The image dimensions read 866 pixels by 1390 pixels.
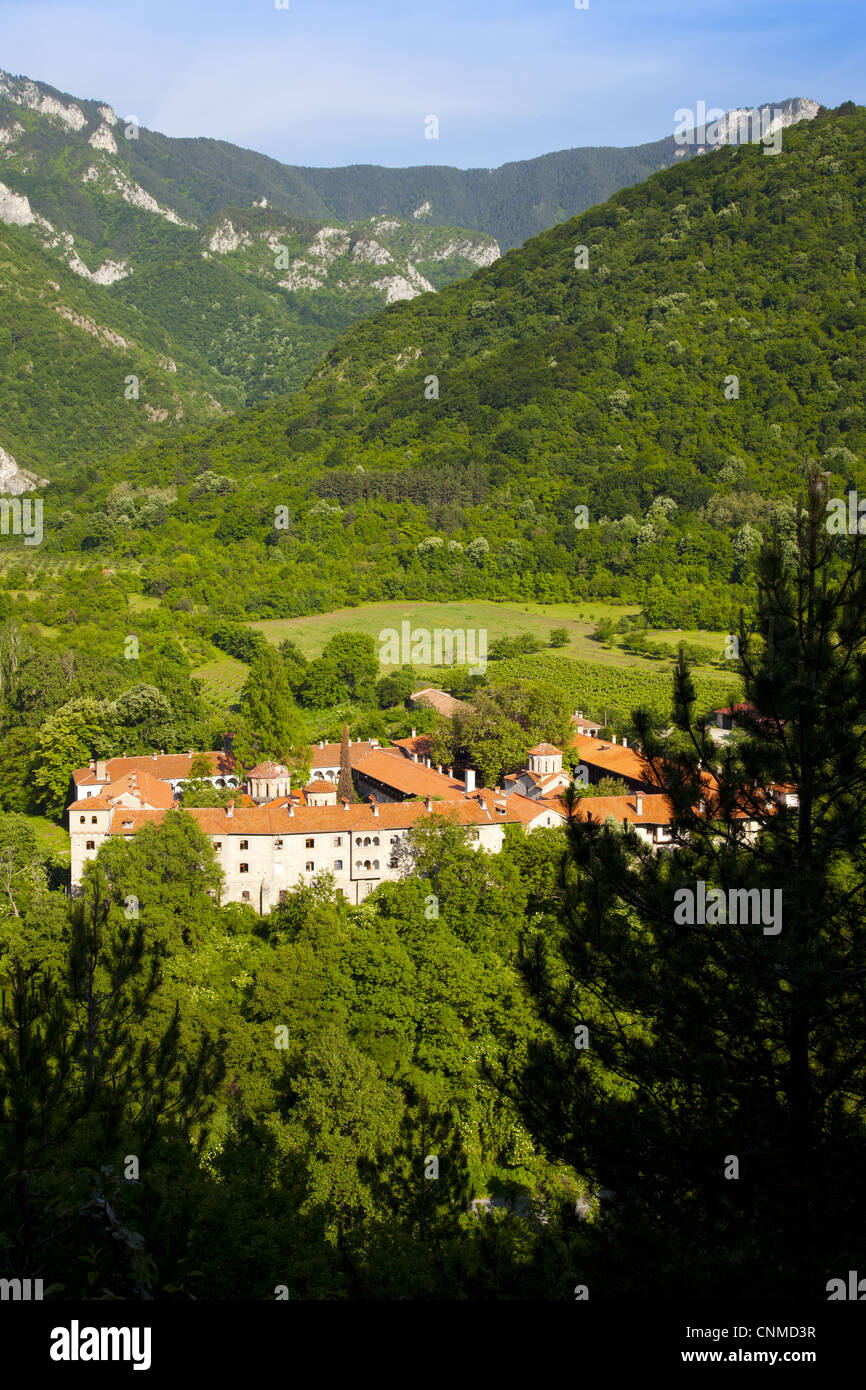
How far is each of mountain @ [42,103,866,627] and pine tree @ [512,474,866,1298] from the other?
70750 mm

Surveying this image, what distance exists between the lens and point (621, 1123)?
10516 millimetres

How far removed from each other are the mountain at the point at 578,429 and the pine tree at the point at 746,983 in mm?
70750

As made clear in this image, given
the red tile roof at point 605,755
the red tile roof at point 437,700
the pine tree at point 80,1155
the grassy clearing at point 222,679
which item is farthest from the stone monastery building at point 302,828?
the grassy clearing at point 222,679

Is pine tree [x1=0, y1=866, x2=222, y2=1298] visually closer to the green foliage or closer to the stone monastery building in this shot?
the stone monastery building

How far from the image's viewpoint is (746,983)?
1050 cm

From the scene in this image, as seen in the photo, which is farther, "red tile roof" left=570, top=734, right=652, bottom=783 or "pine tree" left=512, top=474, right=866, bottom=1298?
"red tile roof" left=570, top=734, right=652, bottom=783

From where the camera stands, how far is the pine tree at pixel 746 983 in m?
9.80

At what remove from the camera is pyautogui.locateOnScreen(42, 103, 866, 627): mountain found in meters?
93.2

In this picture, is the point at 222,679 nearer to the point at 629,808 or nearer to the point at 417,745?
the point at 417,745

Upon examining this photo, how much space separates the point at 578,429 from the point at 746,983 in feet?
354

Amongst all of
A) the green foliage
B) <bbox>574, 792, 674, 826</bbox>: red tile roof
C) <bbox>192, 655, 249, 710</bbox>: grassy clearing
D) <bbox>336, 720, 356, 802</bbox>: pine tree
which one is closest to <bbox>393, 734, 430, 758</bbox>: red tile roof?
<bbox>336, 720, 356, 802</bbox>: pine tree

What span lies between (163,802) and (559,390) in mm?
87928

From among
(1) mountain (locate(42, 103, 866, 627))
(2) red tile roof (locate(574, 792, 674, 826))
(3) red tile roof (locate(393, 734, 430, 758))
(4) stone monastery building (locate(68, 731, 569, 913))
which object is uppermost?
(1) mountain (locate(42, 103, 866, 627))
